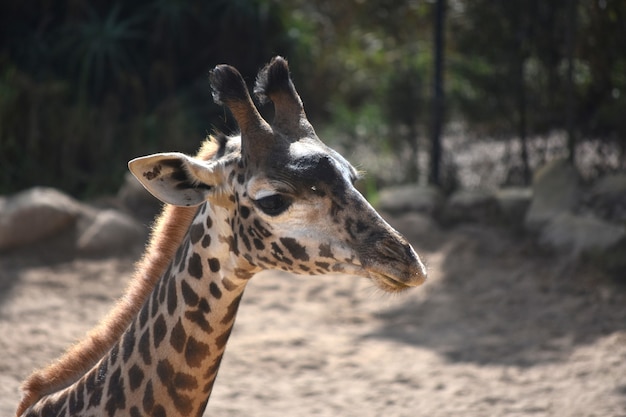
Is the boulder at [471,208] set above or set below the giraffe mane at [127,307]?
above

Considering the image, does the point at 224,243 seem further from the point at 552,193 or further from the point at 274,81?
the point at 552,193

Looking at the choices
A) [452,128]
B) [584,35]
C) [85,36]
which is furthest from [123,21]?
[584,35]

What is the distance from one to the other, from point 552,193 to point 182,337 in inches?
218

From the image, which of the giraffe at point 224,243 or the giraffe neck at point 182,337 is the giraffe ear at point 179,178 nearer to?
the giraffe at point 224,243

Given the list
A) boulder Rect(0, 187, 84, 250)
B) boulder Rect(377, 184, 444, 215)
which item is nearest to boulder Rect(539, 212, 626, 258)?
boulder Rect(377, 184, 444, 215)

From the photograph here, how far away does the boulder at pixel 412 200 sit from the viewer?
8234 mm

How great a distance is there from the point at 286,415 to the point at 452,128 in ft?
17.9

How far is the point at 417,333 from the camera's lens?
20.2ft

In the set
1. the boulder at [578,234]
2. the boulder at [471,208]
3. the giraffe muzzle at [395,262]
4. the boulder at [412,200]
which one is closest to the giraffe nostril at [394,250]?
the giraffe muzzle at [395,262]

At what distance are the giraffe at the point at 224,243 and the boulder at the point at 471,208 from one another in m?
5.47

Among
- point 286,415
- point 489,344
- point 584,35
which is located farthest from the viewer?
point 584,35

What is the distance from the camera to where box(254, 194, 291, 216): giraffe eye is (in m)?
2.54

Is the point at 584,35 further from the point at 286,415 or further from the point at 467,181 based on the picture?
the point at 286,415

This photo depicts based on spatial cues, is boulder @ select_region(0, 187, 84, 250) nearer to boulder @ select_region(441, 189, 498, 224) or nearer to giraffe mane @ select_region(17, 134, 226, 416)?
boulder @ select_region(441, 189, 498, 224)
